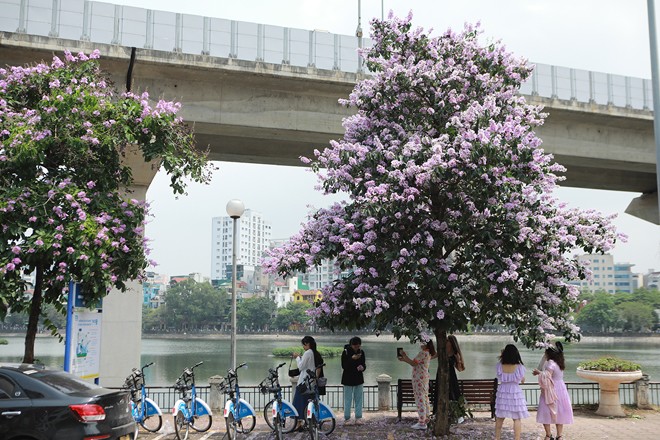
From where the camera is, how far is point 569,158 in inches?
816

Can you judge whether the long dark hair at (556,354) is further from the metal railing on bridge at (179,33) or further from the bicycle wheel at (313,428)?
the metal railing on bridge at (179,33)

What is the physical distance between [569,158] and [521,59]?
10.0m

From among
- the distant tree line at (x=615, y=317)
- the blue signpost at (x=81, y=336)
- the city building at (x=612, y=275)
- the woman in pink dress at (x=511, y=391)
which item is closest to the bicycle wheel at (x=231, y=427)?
the blue signpost at (x=81, y=336)

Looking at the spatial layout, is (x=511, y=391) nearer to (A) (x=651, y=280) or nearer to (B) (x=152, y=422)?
(B) (x=152, y=422)

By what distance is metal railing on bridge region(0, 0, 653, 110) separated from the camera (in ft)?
50.6

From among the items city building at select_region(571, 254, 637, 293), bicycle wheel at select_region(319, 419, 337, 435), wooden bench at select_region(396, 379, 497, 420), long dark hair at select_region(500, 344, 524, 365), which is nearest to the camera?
long dark hair at select_region(500, 344, 524, 365)

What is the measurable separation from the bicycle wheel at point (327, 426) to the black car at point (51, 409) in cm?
440

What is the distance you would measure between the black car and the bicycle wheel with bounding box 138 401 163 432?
3.95 metres

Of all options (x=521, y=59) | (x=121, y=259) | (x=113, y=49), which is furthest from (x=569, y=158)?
(x=121, y=259)

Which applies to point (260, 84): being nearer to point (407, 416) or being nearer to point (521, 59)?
point (521, 59)

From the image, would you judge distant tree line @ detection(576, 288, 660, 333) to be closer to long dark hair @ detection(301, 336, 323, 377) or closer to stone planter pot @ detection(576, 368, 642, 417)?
stone planter pot @ detection(576, 368, 642, 417)

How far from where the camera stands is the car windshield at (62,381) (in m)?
7.54

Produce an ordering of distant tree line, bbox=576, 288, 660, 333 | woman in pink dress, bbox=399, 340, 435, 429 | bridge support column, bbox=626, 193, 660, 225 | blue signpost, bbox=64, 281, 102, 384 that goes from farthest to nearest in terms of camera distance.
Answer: distant tree line, bbox=576, 288, 660, 333 < bridge support column, bbox=626, 193, 660, 225 < woman in pink dress, bbox=399, 340, 435, 429 < blue signpost, bbox=64, 281, 102, 384

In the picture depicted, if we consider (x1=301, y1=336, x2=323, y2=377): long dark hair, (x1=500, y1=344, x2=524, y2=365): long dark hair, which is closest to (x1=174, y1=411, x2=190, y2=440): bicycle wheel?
(x1=301, y1=336, x2=323, y2=377): long dark hair
